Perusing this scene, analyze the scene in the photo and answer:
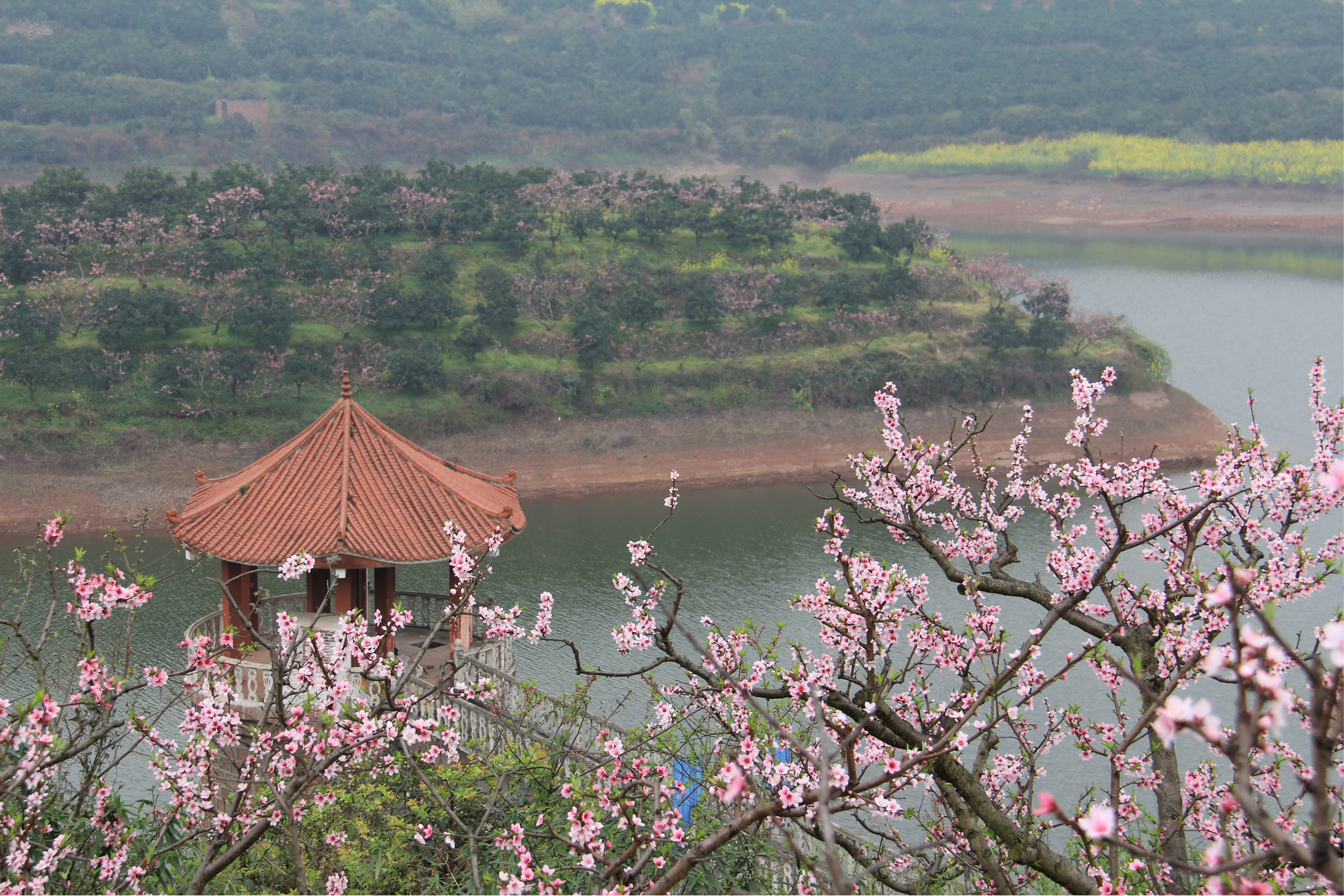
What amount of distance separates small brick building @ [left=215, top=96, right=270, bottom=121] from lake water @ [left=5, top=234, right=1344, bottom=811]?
34.3 metres

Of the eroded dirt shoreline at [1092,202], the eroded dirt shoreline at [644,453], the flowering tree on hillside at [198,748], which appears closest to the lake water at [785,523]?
the eroded dirt shoreline at [644,453]

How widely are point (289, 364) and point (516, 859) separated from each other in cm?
2336

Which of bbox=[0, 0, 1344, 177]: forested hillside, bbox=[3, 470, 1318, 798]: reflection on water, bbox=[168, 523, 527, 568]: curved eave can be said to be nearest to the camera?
bbox=[168, 523, 527, 568]: curved eave

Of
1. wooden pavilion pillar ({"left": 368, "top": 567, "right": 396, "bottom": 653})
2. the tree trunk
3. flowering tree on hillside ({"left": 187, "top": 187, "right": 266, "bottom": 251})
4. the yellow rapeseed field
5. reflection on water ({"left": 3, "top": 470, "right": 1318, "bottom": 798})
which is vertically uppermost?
the yellow rapeseed field

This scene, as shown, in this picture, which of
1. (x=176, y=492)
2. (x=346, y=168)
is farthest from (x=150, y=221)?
(x=346, y=168)

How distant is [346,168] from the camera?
183 feet

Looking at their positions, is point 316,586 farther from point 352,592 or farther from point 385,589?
point 385,589

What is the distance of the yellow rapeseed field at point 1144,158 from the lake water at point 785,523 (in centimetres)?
1150

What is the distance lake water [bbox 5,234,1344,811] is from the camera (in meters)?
18.0

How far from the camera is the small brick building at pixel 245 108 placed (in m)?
56.0

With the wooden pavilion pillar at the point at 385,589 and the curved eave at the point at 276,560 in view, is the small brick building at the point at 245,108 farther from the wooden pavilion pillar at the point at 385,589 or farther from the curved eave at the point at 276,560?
the curved eave at the point at 276,560

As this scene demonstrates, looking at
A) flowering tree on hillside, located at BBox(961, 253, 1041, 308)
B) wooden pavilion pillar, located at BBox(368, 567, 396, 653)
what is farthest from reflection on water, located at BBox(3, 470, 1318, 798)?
flowering tree on hillside, located at BBox(961, 253, 1041, 308)

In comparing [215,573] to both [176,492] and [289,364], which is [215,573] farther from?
[289,364]

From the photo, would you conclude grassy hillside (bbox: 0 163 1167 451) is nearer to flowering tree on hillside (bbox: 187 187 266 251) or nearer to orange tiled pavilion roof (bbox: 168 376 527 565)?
flowering tree on hillside (bbox: 187 187 266 251)
